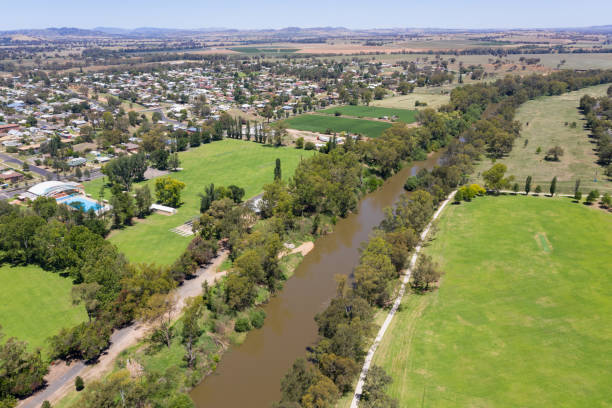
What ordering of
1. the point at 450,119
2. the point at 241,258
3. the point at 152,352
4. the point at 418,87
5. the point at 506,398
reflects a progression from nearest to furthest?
the point at 506,398 < the point at 152,352 < the point at 241,258 < the point at 450,119 < the point at 418,87

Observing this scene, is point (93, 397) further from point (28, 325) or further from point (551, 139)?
point (551, 139)

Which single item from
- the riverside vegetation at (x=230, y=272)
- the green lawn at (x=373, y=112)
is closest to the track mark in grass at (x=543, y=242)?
the riverside vegetation at (x=230, y=272)

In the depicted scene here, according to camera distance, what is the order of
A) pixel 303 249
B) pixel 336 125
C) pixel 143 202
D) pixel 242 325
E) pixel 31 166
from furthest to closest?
pixel 336 125 → pixel 31 166 → pixel 143 202 → pixel 303 249 → pixel 242 325

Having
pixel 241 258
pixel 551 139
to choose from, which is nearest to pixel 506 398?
pixel 241 258

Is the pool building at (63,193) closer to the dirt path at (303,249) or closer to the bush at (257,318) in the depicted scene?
the dirt path at (303,249)

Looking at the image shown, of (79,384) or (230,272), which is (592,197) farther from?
(79,384)

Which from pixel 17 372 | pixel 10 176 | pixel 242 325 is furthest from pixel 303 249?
pixel 10 176

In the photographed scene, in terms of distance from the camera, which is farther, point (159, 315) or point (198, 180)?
point (198, 180)

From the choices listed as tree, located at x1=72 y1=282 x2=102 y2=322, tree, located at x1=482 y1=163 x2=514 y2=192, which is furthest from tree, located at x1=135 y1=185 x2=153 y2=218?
tree, located at x1=482 y1=163 x2=514 y2=192
